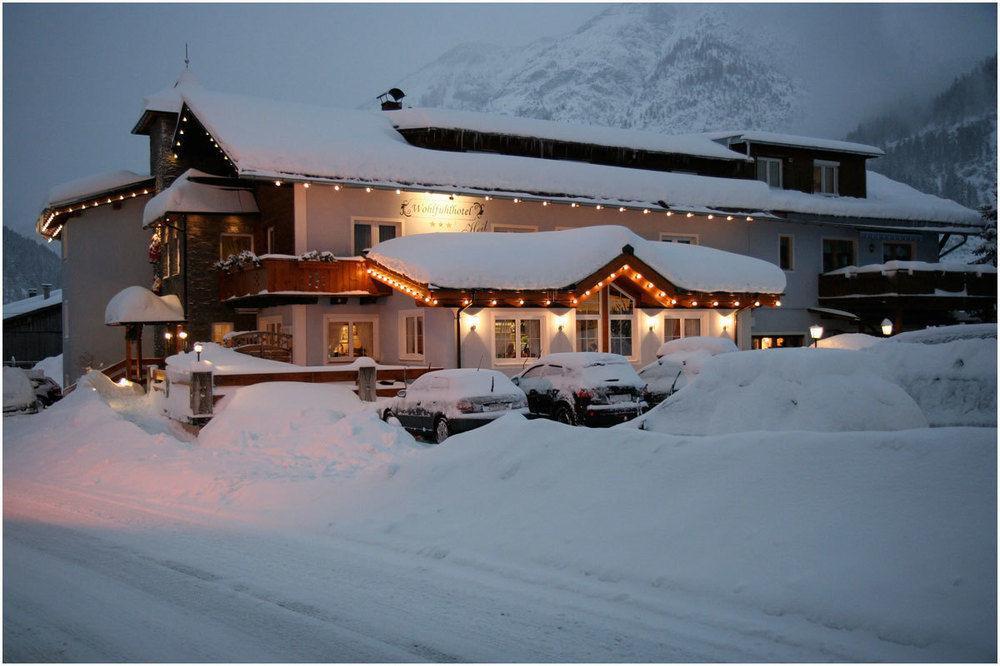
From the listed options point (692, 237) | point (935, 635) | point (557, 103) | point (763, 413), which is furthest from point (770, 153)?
point (557, 103)

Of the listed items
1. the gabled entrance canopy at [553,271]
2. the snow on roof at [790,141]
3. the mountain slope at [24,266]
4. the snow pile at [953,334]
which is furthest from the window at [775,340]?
the mountain slope at [24,266]

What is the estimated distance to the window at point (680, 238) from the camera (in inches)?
1402

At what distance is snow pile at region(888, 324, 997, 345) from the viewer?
12.9 metres

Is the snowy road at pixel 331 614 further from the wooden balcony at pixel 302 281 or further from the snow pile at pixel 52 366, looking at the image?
the snow pile at pixel 52 366

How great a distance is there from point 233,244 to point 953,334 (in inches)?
970

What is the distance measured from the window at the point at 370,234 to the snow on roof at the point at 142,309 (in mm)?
6909

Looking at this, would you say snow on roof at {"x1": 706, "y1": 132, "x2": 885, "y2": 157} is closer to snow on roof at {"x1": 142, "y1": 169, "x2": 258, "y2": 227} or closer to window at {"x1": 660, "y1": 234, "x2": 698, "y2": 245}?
window at {"x1": 660, "y1": 234, "x2": 698, "y2": 245}

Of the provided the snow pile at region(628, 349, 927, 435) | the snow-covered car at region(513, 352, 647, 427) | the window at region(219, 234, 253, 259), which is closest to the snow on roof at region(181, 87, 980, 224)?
the window at region(219, 234, 253, 259)

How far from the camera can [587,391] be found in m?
19.0

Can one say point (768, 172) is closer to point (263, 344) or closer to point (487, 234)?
point (487, 234)

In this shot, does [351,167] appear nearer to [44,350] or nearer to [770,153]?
[770,153]

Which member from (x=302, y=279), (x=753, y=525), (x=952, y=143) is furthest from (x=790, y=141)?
(x=952, y=143)

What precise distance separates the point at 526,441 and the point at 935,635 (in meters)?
5.93

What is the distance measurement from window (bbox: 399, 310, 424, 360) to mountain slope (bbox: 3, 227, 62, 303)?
97.1 meters
